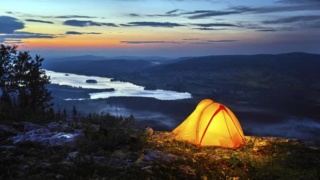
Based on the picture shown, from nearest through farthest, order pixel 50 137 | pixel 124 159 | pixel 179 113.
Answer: pixel 124 159 → pixel 50 137 → pixel 179 113

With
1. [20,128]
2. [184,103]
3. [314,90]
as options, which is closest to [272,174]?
[20,128]

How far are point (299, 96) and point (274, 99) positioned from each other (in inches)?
491

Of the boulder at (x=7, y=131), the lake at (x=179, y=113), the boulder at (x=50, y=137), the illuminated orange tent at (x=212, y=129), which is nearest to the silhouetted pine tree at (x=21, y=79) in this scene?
the boulder at (x=7, y=131)

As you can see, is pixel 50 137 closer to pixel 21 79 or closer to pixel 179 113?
pixel 21 79

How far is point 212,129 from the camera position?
54.2ft

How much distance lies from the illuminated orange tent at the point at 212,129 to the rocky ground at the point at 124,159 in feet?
2.80

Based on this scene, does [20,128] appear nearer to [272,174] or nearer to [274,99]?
[272,174]

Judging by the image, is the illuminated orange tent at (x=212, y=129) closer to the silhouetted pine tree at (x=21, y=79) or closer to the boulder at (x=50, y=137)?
the boulder at (x=50, y=137)

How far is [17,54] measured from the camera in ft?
112

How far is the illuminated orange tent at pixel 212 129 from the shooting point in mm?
16281

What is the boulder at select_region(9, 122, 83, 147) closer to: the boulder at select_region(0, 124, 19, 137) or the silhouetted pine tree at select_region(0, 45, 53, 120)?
the boulder at select_region(0, 124, 19, 137)

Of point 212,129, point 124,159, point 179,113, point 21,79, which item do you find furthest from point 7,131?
point 179,113

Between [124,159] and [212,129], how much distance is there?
20.7ft

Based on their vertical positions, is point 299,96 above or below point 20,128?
below
